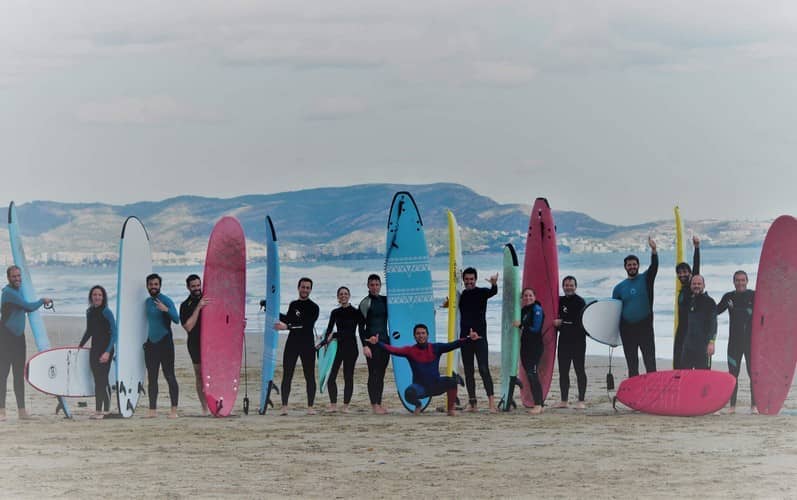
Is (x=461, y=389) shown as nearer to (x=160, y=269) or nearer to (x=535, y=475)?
(x=535, y=475)

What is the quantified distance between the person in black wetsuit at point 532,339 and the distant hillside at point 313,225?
26898mm

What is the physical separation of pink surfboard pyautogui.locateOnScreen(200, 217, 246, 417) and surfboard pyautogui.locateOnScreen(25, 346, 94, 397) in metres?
0.94

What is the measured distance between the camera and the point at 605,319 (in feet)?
31.2

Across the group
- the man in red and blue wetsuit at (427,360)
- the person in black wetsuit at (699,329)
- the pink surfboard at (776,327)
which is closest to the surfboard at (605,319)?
the person in black wetsuit at (699,329)

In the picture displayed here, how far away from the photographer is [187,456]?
7750mm

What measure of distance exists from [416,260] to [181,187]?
3448cm

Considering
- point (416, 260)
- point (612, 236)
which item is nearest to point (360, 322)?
point (416, 260)

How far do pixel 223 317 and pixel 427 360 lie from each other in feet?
5.59

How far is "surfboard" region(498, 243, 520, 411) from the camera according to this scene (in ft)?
31.1

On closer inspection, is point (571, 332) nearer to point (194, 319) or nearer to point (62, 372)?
point (194, 319)

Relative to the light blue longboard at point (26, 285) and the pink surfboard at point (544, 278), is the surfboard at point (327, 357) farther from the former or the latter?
the light blue longboard at point (26, 285)

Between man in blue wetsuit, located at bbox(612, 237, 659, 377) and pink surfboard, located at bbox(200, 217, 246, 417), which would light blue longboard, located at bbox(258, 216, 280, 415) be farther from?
man in blue wetsuit, located at bbox(612, 237, 659, 377)

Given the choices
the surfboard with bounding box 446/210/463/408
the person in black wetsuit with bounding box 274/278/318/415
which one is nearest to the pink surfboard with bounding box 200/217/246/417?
the person in black wetsuit with bounding box 274/278/318/415

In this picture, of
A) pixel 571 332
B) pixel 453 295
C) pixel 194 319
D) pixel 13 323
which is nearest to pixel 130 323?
pixel 194 319
